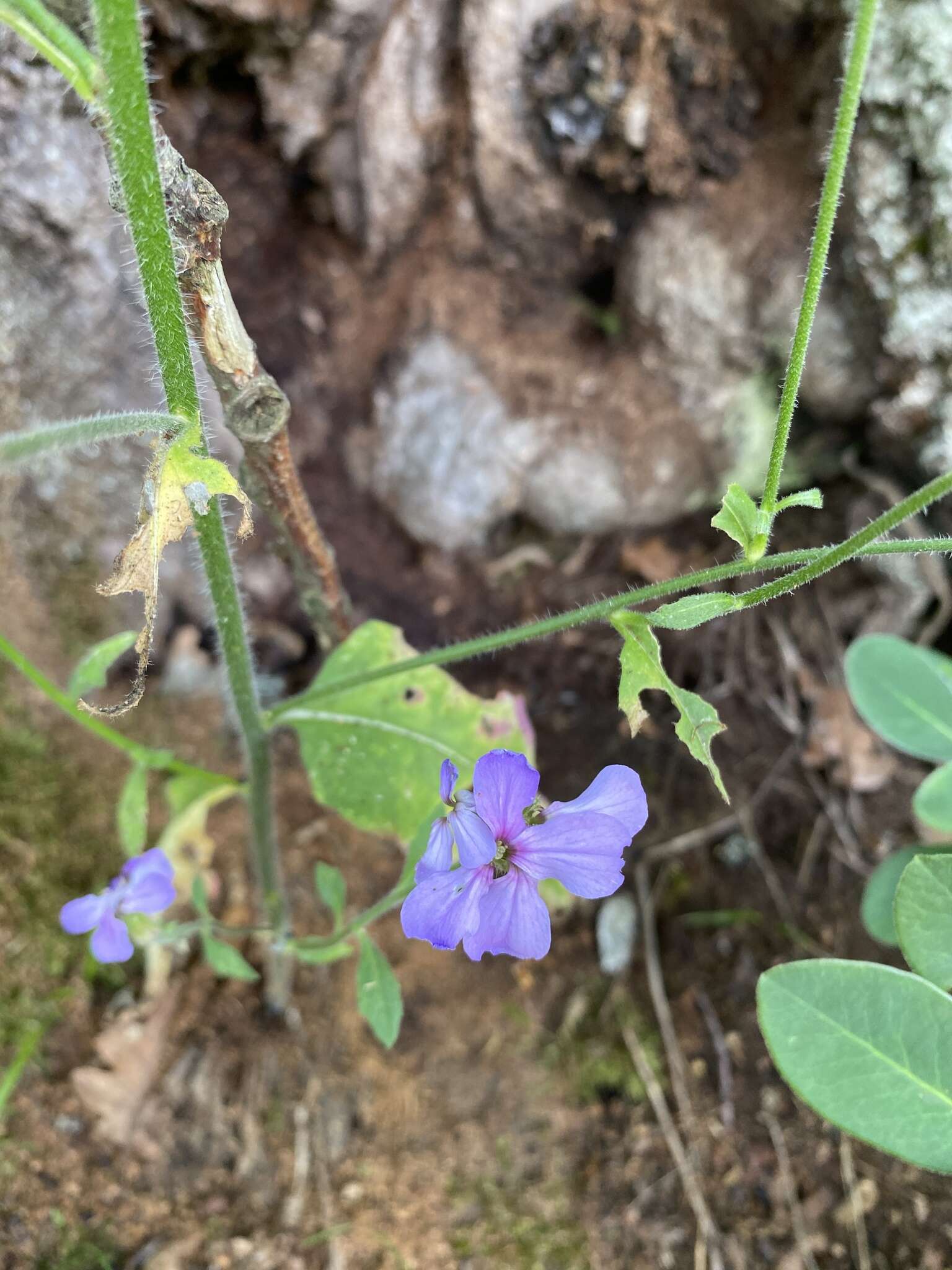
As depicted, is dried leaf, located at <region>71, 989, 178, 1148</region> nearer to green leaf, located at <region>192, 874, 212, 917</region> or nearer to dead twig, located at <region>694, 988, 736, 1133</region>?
green leaf, located at <region>192, 874, 212, 917</region>

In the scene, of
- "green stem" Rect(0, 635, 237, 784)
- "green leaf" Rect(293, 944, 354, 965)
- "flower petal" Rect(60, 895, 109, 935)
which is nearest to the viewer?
"green stem" Rect(0, 635, 237, 784)

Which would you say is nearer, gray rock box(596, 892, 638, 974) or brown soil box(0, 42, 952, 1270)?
brown soil box(0, 42, 952, 1270)

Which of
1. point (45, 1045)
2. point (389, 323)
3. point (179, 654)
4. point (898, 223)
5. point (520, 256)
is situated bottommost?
point (45, 1045)

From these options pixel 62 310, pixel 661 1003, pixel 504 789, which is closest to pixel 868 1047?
pixel 504 789

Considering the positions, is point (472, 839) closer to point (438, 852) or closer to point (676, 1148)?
point (438, 852)

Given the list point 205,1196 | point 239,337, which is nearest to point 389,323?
point 239,337

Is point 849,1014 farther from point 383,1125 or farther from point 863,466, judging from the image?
point 863,466

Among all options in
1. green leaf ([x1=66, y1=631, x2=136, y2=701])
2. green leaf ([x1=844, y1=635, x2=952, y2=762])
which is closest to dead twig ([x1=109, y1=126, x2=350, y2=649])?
green leaf ([x1=66, y1=631, x2=136, y2=701])
